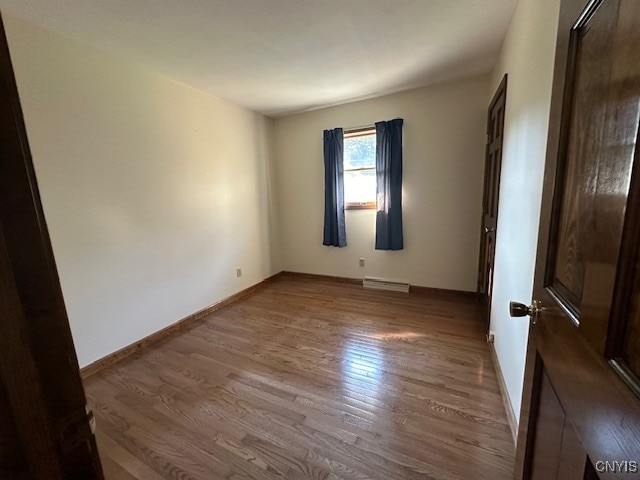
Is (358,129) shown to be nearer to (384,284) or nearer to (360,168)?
(360,168)

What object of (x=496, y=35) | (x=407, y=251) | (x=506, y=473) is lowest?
(x=506, y=473)

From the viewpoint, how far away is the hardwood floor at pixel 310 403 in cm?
129

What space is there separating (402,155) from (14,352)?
338cm

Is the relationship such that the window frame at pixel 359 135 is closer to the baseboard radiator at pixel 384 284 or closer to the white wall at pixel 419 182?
the white wall at pixel 419 182

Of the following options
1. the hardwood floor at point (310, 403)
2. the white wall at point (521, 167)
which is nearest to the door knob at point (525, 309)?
the white wall at point (521, 167)

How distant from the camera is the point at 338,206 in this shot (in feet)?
11.8

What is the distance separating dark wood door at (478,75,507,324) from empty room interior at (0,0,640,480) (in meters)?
0.05

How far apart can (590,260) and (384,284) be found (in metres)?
3.07

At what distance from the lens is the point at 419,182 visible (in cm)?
319

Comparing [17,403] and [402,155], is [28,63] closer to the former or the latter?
[17,403]

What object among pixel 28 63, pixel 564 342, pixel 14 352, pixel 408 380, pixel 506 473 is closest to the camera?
pixel 14 352

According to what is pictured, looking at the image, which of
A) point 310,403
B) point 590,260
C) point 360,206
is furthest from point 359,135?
point 590,260

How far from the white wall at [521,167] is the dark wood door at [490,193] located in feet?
0.56

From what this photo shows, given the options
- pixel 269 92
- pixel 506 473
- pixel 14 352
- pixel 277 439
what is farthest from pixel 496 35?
pixel 277 439
